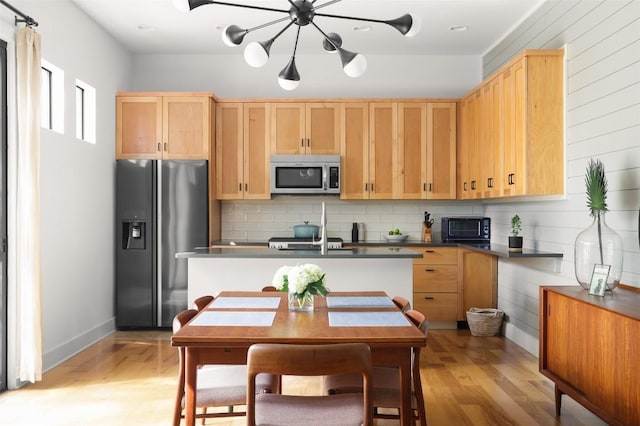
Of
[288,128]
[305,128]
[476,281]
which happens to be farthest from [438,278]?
[288,128]

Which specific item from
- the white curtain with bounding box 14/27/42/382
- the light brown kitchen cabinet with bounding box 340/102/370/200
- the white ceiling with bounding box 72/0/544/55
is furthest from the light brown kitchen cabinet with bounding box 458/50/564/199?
the white curtain with bounding box 14/27/42/382

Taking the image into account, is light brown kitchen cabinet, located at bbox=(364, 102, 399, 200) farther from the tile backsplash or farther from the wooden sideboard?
the wooden sideboard

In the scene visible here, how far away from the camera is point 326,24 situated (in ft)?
17.6

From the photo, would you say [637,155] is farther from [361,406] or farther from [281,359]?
[281,359]

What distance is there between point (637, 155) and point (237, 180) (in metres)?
3.92

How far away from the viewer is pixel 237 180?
19.9 feet

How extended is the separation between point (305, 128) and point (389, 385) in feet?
12.8

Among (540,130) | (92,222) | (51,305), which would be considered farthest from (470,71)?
(51,305)

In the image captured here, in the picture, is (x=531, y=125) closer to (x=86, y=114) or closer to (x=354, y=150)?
(x=354, y=150)

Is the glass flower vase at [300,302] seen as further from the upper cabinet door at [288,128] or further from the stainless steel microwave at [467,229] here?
the stainless steel microwave at [467,229]

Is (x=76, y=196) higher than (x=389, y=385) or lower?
higher

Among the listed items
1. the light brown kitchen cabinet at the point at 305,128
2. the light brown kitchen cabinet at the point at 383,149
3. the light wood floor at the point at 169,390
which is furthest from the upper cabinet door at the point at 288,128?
the light wood floor at the point at 169,390

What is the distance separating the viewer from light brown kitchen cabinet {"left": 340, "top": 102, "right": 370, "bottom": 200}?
6051mm

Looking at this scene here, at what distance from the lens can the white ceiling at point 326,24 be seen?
15.8 feet
